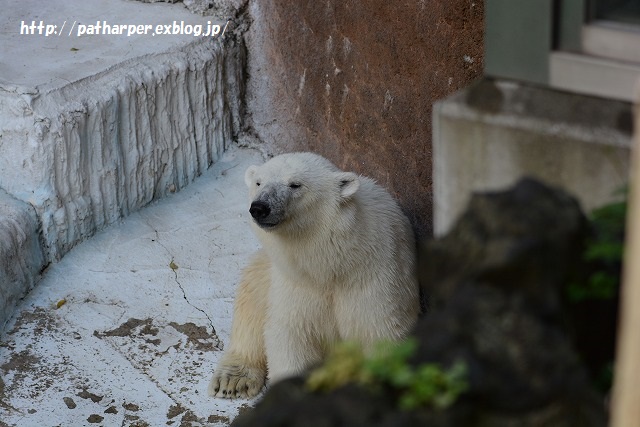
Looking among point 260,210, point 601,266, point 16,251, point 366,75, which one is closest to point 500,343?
point 601,266

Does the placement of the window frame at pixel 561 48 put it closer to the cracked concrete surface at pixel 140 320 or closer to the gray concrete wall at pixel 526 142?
the gray concrete wall at pixel 526 142

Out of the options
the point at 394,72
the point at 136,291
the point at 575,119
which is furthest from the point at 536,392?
the point at 136,291

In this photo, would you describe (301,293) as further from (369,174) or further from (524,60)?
(524,60)

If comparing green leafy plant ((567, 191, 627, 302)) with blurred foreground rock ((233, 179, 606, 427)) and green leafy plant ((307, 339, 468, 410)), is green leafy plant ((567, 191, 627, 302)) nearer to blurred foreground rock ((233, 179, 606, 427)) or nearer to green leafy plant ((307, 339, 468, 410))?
blurred foreground rock ((233, 179, 606, 427))

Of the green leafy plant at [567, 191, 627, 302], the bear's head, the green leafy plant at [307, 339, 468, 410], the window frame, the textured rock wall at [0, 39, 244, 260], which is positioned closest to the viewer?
the green leafy plant at [307, 339, 468, 410]

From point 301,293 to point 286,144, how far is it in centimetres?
158

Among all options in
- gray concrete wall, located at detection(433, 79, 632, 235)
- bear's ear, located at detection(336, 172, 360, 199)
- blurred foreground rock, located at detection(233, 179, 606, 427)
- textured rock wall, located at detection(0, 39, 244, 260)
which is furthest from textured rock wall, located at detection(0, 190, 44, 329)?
blurred foreground rock, located at detection(233, 179, 606, 427)

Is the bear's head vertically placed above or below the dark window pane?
below

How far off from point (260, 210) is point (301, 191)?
26cm

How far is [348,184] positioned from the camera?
404 cm

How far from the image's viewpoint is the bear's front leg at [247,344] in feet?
14.6

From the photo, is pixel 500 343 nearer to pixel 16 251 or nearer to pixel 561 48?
pixel 561 48

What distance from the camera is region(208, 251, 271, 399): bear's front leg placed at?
4.45 m

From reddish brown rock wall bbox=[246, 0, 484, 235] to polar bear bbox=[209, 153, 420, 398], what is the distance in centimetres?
40
